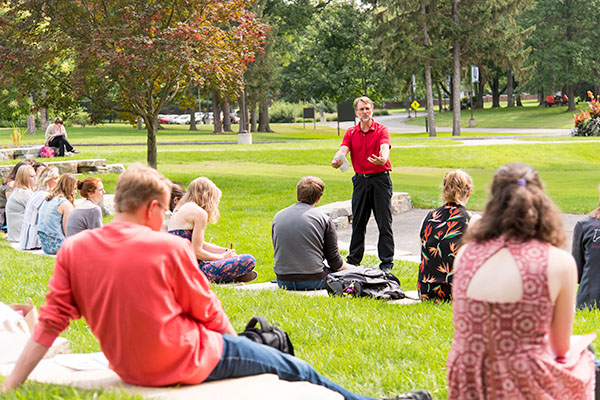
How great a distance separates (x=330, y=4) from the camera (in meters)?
58.4

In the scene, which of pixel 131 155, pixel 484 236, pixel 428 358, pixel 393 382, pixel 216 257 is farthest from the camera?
pixel 131 155

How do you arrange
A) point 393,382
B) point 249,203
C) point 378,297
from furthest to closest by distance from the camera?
point 249,203
point 378,297
point 393,382

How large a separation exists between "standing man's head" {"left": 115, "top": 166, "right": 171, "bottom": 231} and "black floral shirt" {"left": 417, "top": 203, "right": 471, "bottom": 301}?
359cm

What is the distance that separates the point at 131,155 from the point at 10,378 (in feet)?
78.7

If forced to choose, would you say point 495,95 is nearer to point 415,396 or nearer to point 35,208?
point 35,208

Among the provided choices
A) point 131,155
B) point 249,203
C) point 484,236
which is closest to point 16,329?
point 484,236

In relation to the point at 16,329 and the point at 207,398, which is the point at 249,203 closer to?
the point at 16,329

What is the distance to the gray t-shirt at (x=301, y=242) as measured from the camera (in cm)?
736

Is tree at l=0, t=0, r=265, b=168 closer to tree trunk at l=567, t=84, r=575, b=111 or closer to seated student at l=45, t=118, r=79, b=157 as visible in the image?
seated student at l=45, t=118, r=79, b=157

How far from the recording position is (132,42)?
15.8m

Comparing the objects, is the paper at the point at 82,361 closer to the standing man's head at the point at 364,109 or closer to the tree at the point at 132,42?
the standing man's head at the point at 364,109

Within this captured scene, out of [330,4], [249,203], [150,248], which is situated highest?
[330,4]

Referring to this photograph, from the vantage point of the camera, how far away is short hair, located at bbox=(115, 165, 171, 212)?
3.28m

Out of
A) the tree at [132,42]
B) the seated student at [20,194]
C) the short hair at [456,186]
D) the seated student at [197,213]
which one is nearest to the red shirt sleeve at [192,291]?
the short hair at [456,186]
